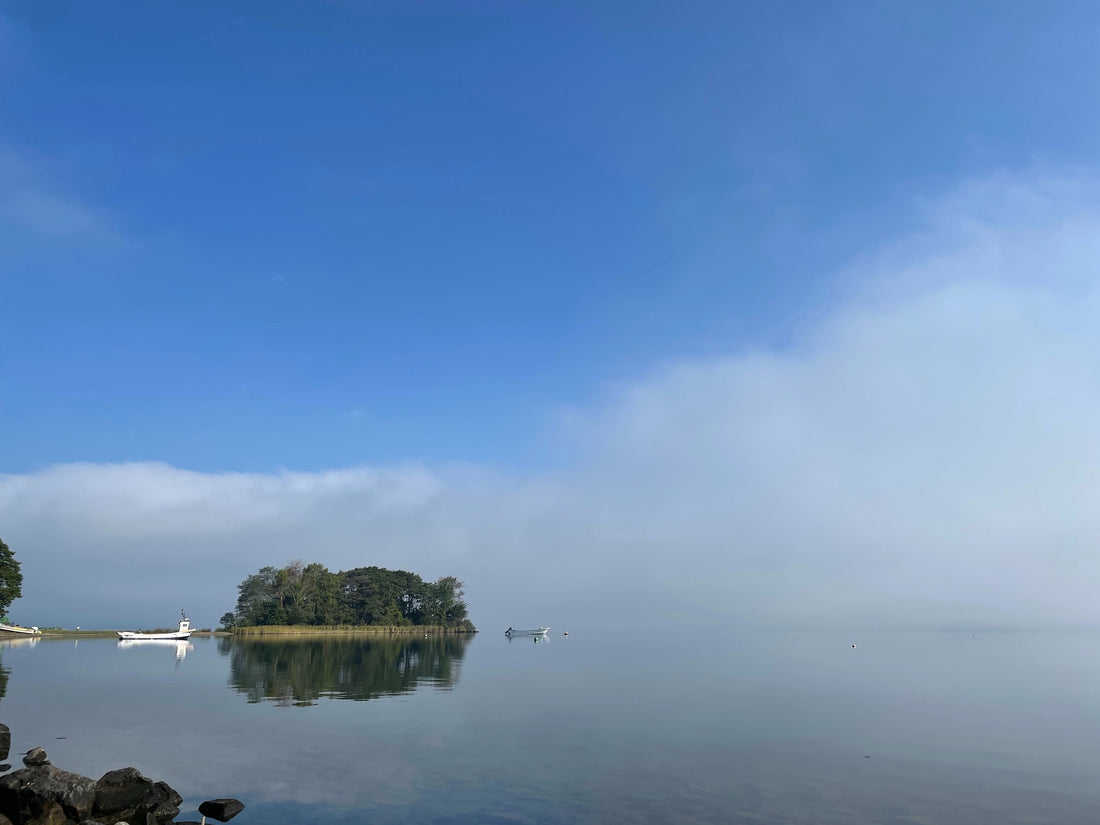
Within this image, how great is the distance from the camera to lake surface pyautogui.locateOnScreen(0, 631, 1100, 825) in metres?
24.6

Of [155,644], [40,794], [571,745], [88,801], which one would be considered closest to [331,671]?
[571,745]

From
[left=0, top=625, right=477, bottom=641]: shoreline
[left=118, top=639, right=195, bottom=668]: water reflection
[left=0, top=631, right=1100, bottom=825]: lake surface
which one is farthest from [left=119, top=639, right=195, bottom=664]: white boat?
[left=0, top=631, right=1100, bottom=825]: lake surface

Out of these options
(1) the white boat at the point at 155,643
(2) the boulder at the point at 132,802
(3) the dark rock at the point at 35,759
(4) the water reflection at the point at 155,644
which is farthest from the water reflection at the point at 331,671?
(2) the boulder at the point at 132,802

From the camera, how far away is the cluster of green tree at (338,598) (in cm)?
14750

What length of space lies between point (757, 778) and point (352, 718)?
2406 cm

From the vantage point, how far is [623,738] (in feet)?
121

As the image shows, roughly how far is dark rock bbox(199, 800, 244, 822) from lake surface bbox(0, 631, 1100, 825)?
626 millimetres

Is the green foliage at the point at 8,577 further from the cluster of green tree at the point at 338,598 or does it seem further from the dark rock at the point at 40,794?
the dark rock at the point at 40,794

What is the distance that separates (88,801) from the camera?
22031 millimetres

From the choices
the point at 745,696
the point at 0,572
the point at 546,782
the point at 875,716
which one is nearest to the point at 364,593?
the point at 0,572

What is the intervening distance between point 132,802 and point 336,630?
138 m

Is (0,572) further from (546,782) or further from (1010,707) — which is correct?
(1010,707)

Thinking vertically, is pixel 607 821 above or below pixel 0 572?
below

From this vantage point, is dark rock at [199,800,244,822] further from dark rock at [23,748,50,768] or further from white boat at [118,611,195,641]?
white boat at [118,611,195,641]
